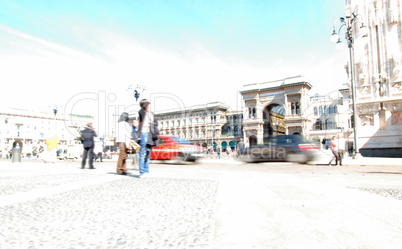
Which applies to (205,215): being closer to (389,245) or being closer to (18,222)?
(389,245)

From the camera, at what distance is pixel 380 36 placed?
61.1 ft

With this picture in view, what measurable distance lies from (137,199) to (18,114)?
85.3 metres

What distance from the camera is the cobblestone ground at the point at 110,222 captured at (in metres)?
1.64

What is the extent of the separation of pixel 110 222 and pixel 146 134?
3.58 meters

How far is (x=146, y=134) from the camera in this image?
18.4 ft

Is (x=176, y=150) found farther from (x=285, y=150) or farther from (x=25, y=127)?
(x=25, y=127)

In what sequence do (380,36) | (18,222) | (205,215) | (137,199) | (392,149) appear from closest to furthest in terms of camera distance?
(18,222) → (205,215) → (137,199) → (392,149) → (380,36)

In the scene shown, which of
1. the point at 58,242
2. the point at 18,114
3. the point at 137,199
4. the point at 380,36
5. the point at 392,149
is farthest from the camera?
the point at 18,114

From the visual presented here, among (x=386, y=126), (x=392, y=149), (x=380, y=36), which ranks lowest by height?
(x=392, y=149)

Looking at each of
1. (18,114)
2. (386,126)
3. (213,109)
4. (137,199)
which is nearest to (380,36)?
(386,126)

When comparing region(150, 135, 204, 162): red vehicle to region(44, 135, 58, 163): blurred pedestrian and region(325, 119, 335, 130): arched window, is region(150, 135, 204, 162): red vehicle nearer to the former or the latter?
region(44, 135, 58, 163): blurred pedestrian

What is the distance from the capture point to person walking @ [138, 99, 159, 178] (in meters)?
5.55

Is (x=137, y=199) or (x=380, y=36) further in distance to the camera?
(x=380, y=36)

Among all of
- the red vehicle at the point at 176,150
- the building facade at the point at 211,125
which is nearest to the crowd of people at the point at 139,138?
the red vehicle at the point at 176,150
